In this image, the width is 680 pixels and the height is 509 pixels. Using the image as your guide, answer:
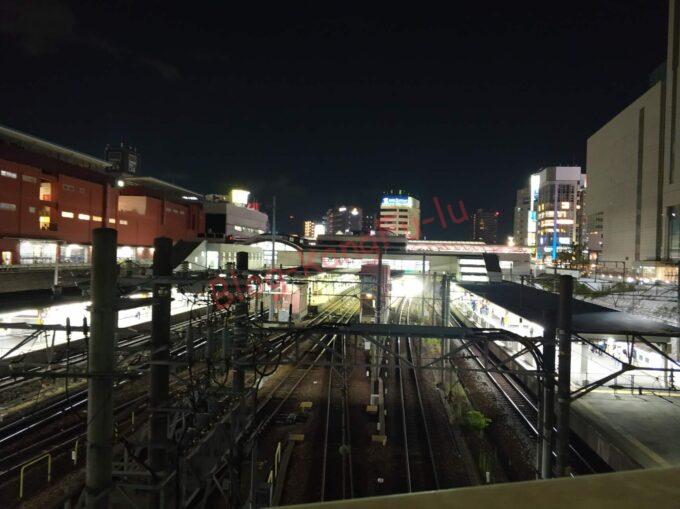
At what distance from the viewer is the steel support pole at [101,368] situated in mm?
3855

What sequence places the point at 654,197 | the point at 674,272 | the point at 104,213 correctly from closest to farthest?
the point at 104,213, the point at 674,272, the point at 654,197

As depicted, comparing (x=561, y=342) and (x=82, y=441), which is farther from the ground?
(x=561, y=342)

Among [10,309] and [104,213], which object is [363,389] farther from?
[104,213]

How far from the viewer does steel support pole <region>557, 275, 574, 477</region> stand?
5352 mm

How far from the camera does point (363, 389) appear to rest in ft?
45.2

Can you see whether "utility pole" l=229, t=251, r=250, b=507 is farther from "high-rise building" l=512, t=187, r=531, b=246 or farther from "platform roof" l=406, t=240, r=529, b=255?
"high-rise building" l=512, t=187, r=531, b=246

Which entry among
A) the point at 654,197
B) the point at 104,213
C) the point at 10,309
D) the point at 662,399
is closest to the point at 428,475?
the point at 662,399

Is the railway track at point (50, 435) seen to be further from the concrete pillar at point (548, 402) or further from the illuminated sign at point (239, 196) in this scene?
the illuminated sign at point (239, 196)

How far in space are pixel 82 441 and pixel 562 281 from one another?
10.1m

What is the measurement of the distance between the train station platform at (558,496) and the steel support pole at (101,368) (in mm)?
3356

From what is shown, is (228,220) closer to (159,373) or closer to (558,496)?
(159,373)

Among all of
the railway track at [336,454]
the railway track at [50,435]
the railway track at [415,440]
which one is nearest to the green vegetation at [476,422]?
the railway track at [415,440]

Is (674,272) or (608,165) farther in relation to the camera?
(608,165)

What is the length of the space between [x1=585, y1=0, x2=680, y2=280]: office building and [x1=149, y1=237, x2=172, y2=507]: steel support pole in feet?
116
